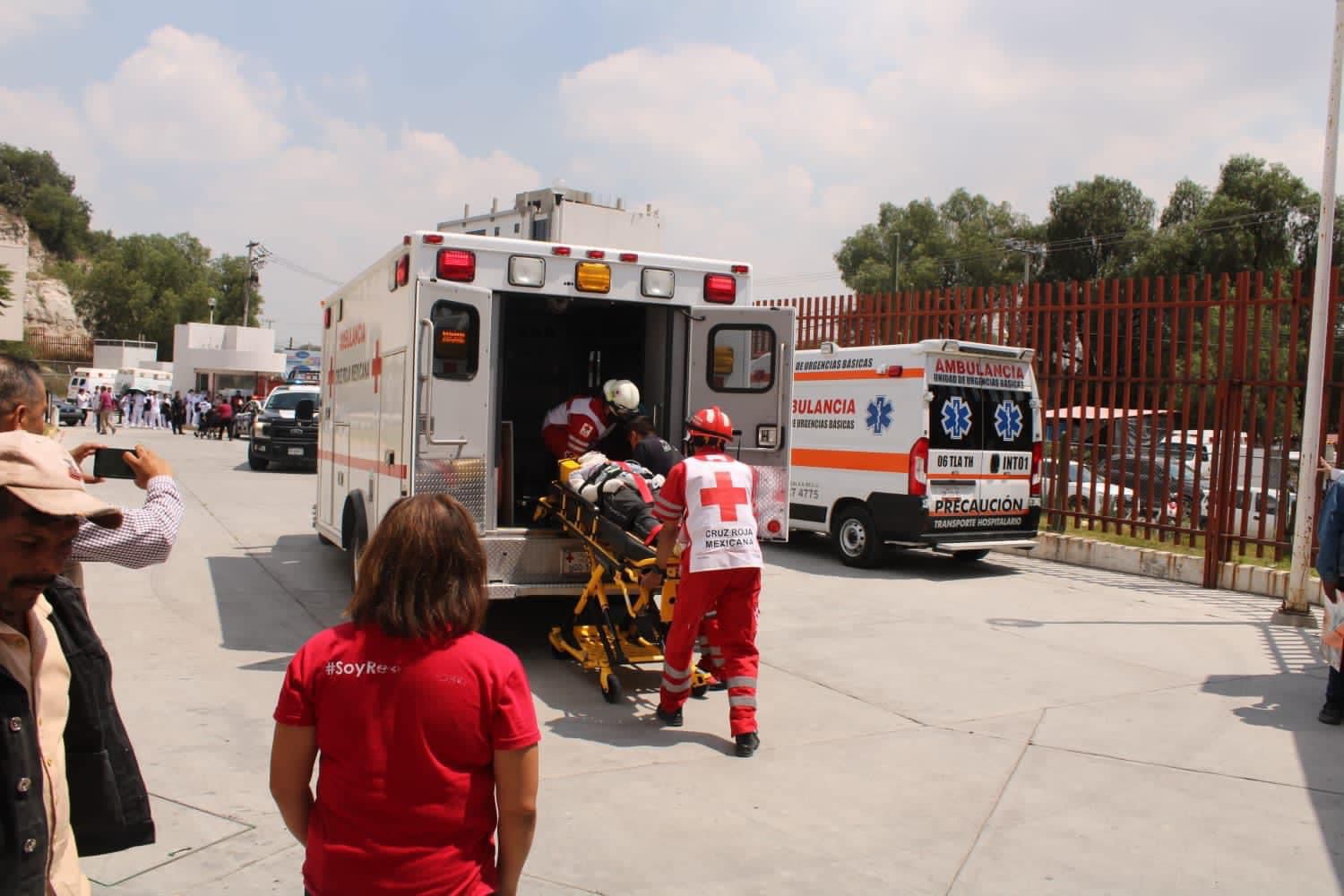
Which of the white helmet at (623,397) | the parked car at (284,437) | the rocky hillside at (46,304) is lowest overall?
the parked car at (284,437)

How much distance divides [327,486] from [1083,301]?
8683mm

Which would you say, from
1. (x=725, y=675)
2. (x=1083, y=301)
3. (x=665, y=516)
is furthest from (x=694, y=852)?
(x=1083, y=301)

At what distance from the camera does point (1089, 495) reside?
12836 millimetres

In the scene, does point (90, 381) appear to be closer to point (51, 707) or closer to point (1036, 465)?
point (1036, 465)

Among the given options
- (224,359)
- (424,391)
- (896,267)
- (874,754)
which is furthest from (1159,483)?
(224,359)

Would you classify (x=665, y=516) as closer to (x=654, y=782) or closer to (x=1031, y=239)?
(x=654, y=782)

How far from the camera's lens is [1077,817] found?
4.84m

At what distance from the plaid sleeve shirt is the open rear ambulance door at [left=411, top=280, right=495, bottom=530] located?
4.04 meters

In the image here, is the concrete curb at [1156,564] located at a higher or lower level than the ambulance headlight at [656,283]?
lower

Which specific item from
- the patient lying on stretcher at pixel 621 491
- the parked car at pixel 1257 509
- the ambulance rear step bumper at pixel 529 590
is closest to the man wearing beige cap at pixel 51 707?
the patient lying on stretcher at pixel 621 491

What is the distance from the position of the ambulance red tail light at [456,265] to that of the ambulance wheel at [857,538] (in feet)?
20.5

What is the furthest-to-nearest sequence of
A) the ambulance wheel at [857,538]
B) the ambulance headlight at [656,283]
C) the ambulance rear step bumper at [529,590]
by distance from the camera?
the ambulance wheel at [857,538]
the ambulance headlight at [656,283]
the ambulance rear step bumper at [529,590]

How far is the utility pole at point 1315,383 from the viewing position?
9.23 meters

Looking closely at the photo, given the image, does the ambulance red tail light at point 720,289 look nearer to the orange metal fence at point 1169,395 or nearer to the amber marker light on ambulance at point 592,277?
the amber marker light on ambulance at point 592,277
